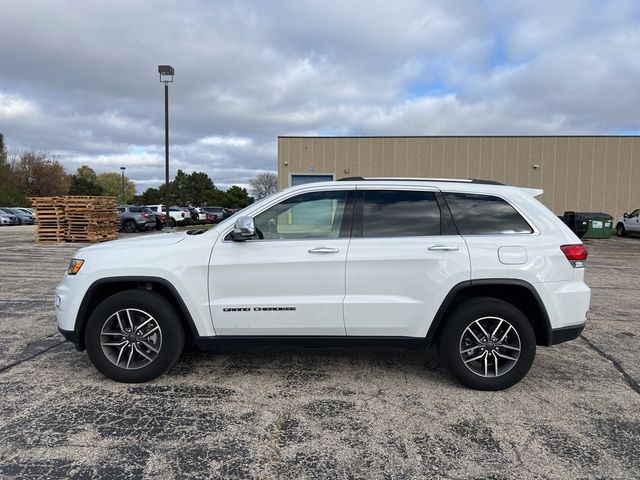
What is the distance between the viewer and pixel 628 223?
25656 millimetres

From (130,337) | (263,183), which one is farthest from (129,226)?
(263,183)

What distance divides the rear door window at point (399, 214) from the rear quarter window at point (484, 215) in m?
0.18

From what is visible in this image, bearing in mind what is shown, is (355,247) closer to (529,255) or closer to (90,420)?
Answer: (529,255)

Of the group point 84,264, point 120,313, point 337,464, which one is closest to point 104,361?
point 120,313

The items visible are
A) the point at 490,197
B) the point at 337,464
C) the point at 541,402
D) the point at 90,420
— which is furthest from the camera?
the point at 490,197

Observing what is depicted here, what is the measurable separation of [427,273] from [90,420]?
2815mm

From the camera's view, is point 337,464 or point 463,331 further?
point 463,331

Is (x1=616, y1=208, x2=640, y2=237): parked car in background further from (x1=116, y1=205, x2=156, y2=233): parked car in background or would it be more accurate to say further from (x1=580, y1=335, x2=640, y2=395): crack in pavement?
(x1=116, y1=205, x2=156, y2=233): parked car in background

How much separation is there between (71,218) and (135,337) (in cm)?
1846

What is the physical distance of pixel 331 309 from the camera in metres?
3.90

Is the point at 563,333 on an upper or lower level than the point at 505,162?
lower

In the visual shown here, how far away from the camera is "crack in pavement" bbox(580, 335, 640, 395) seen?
414 cm

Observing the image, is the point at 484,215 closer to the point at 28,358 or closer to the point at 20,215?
the point at 28,358

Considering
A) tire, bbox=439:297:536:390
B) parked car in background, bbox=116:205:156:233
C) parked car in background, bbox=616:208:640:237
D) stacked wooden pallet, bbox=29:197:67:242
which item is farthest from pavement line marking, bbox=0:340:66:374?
parked car in background, bbox=616:208:640:237
